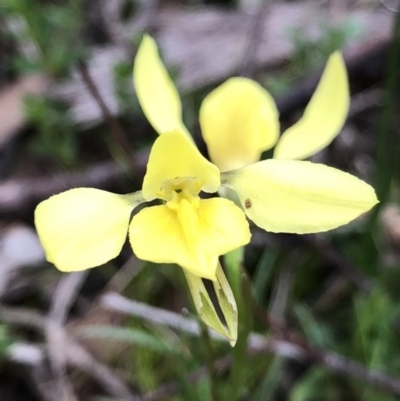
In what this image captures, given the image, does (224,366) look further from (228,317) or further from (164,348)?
(228,317)

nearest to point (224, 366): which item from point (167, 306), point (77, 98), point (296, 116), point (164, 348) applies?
point (164, 348)

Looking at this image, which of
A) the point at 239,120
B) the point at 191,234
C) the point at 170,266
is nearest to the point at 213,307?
the point at 191,234

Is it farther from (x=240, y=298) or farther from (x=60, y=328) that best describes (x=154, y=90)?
(x=60, y=328)

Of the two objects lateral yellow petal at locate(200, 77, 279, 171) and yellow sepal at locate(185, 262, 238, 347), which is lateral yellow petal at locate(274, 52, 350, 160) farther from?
yellow sepal at locate(185, 262, 238, 347)

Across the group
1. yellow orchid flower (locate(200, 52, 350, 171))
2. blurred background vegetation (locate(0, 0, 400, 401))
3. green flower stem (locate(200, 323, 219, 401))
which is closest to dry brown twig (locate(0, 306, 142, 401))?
blurred background vegetation (locate(0, 0, 400, 401))

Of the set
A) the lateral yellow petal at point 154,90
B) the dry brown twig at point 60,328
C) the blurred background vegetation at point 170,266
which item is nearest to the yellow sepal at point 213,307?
the blurred background vegetation at point 170,266

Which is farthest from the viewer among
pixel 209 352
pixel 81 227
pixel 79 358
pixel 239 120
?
pixel 79 358

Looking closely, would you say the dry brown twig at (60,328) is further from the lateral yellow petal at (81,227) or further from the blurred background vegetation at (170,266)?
the lateral yellow petal at (81,227)
